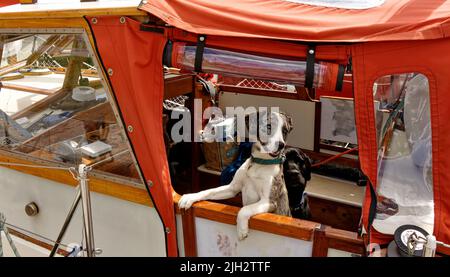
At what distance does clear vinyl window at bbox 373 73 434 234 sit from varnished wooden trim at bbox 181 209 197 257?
1198mm

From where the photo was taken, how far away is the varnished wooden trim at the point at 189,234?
9.05ft

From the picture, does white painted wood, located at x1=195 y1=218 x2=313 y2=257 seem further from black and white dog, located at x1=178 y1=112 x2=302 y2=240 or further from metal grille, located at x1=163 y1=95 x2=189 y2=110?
metal grille, located at x1=163 y1=95 x2=189 y2=110

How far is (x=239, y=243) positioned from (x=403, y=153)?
1.19 meters

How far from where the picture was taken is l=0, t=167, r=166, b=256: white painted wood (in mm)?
2975

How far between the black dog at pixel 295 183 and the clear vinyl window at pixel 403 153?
872 mm

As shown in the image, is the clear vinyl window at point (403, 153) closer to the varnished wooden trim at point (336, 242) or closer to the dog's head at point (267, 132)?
the varnished wooden trim at point (336, 242)

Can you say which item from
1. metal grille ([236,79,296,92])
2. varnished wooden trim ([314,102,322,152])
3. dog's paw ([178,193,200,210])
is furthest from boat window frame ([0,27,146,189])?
metal grille ([236,79,296,92])

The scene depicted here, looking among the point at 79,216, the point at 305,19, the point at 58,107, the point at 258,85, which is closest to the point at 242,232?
the point at 305,19

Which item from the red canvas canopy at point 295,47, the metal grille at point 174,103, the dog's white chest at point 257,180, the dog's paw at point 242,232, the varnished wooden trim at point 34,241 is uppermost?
the red canvas canopy at point 295,47

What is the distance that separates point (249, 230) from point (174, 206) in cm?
55

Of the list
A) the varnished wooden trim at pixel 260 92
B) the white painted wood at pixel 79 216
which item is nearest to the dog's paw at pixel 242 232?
the white painted wood at pixel 79 216

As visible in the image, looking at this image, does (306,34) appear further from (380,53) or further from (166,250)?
(166,250)

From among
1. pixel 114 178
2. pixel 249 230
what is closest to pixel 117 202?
pixel 114 178

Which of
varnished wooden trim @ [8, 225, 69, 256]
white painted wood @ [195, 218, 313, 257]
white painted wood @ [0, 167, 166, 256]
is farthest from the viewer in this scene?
varnished wooden trim @ [8, 225, 69, 256]
